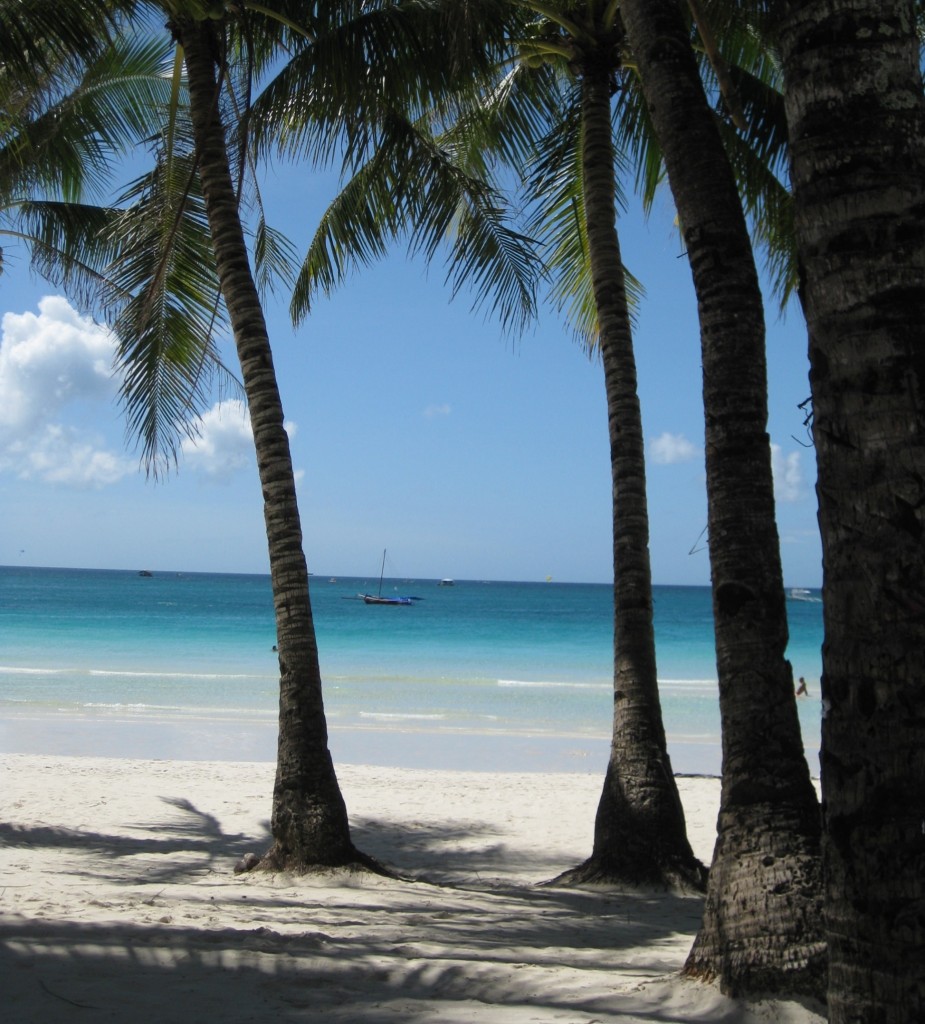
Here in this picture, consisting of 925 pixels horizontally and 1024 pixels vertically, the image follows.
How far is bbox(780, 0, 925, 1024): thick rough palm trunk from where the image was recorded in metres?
2.19

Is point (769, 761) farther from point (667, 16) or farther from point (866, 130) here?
point (667, 16)

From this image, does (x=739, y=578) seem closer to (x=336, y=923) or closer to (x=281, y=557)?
(x=336, y=923)

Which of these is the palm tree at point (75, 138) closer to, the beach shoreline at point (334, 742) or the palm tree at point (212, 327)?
the palm tree at point (212, 327)

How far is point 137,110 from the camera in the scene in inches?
414

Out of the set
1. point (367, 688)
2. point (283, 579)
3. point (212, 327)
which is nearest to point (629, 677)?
point (283, 579)

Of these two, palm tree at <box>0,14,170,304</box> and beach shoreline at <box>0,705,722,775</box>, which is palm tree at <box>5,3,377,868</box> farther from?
beach shoreline at <box>0,705,722,775</box>

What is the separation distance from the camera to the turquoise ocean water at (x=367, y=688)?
17.2 m

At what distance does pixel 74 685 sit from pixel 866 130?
87.5ft

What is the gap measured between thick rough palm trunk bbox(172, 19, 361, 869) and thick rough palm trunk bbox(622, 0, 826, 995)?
131 inches

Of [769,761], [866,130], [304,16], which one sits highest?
[304,16]

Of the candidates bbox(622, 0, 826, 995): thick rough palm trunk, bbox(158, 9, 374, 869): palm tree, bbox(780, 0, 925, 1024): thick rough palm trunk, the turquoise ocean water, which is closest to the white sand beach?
bbox(158, 9, 374, 869): palm tree

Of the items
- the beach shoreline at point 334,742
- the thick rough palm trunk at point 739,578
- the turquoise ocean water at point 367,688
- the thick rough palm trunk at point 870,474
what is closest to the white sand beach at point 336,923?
the thick rough palm trunk at point 739,578

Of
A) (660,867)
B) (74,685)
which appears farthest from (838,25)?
(74,685)

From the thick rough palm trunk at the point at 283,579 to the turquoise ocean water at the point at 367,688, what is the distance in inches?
347
